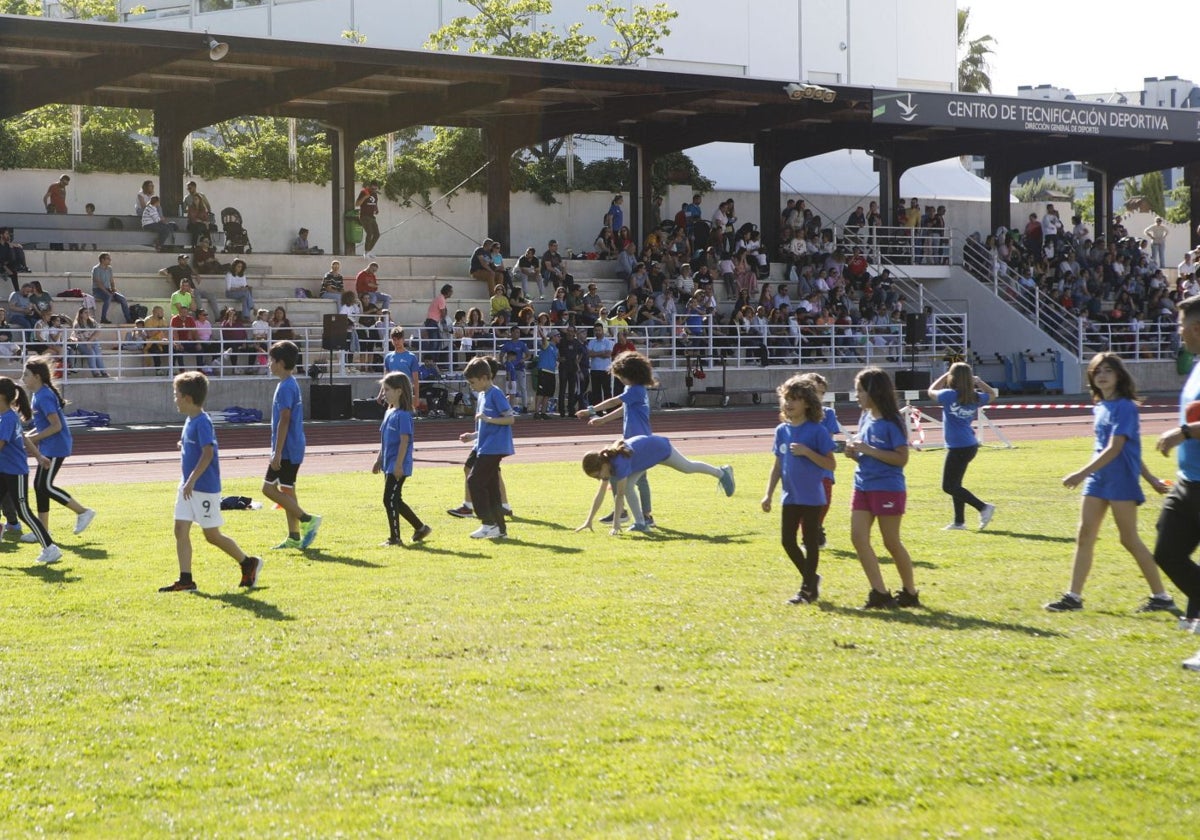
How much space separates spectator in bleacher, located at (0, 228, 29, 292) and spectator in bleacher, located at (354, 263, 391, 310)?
262 inches

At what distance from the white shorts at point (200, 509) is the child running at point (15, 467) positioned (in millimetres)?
2263

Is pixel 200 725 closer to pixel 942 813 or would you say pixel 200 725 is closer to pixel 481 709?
pixel 481 709

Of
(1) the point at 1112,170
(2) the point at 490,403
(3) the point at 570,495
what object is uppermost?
(1) the point at 1112,170

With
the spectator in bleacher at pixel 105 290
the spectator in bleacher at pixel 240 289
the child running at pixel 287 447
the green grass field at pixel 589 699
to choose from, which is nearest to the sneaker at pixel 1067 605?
the green grass field at pixel 589 699

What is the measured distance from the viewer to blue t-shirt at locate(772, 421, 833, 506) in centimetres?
959

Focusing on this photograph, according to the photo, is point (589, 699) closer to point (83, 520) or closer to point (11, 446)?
point (11, 446)

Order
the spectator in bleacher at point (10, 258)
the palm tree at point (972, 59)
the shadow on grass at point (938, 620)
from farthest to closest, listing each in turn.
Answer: the palm tree at point (972, 59), the spectator in bleacher at point (10, 258), the shadow on grass at point (938, 620)

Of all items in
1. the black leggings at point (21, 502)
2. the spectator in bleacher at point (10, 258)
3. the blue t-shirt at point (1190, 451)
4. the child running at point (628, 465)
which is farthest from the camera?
the spectator in bleacher at point (10, 258)

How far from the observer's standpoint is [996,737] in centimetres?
636

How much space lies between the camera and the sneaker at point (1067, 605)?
9.18 meters

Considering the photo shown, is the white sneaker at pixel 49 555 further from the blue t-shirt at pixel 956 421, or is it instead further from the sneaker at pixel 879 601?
the blue t-shirt at pixel 956 421

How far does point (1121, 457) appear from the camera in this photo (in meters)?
8.98

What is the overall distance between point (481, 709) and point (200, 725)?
124 cm

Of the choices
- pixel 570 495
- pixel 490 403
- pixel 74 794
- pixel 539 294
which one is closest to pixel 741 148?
pixel 539 294
